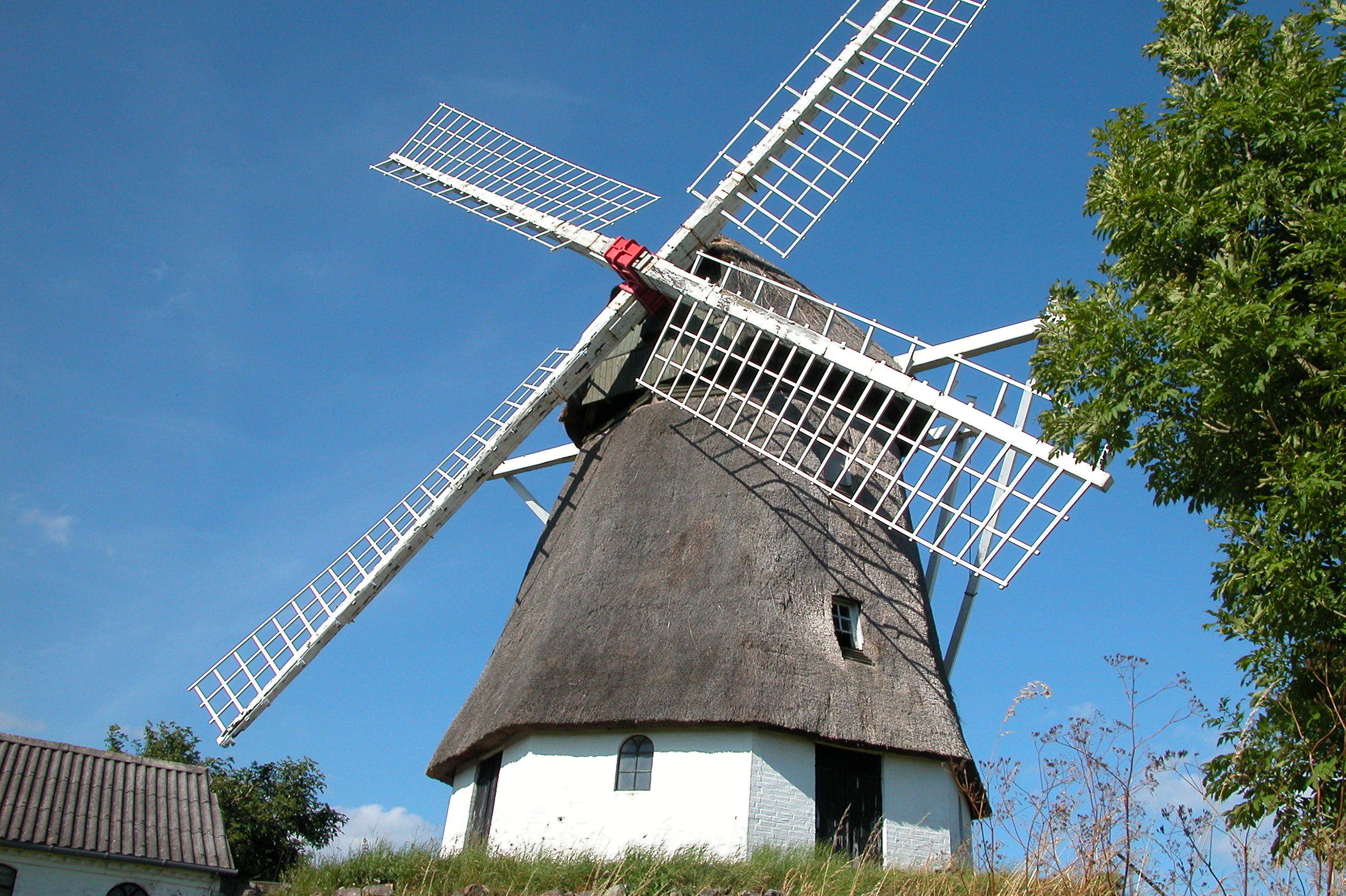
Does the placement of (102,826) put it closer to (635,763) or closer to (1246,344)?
(635,763)

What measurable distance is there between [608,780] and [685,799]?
92cm

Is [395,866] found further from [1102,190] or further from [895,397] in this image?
[1102,190]

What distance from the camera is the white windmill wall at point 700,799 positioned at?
33.7 ft

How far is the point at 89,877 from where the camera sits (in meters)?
12.3

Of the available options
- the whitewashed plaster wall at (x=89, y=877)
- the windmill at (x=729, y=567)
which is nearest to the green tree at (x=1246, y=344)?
the windmill at (x=729, y=567)

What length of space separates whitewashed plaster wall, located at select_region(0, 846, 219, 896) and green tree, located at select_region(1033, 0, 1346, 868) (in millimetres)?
11713

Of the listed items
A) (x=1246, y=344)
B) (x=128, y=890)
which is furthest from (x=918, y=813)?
(x=128, y=890)

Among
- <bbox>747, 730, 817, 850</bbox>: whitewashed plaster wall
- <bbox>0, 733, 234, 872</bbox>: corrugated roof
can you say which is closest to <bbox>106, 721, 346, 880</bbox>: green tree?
<bbox>0, 733, 234, 872</bbox>: corrugated roof

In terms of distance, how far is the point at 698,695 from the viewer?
1057cm

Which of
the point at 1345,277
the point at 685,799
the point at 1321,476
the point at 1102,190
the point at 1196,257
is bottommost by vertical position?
the point at 685,799

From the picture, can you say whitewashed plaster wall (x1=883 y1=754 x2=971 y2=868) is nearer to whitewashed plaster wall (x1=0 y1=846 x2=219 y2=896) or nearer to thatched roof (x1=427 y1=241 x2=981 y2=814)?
thatched roof (x1=427 y1=241 x2=981 y2=814)

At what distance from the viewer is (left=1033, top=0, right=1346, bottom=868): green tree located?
21.9 ft

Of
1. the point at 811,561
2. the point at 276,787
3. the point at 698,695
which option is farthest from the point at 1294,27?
the point at 276,787

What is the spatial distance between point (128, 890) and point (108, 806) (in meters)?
1.33
